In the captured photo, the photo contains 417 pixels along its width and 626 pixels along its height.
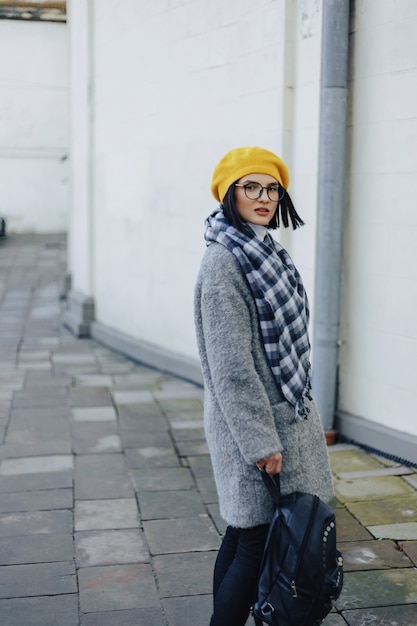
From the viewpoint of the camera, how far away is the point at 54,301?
1267cm

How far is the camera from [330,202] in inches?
210

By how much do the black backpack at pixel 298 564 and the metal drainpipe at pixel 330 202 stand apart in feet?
9.47

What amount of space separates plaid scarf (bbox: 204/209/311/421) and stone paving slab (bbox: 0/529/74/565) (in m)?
1.67

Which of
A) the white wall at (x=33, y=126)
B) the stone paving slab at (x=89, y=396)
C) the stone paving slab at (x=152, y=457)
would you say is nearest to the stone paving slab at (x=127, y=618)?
the stone paving slab at (x=152, y=457)

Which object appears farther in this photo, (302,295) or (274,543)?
(302,295)

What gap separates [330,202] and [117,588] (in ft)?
8.89

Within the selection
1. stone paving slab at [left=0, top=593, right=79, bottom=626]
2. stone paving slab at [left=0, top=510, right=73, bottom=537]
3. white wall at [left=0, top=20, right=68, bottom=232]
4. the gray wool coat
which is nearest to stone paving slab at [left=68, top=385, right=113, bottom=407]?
stone paving slab at [left=0, top=510, right=73, bottom=537]

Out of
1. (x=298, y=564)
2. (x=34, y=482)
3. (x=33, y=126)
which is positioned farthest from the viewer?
(x=33, y=126)

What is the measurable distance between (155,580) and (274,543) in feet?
3.93

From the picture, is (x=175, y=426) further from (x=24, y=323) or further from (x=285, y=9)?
(x=24, y=323)

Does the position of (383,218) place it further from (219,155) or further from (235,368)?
(235,368)

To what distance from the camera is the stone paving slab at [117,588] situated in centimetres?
345

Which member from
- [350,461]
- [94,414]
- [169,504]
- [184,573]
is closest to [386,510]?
[350,461]

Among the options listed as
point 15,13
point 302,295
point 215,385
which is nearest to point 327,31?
point 302,295
